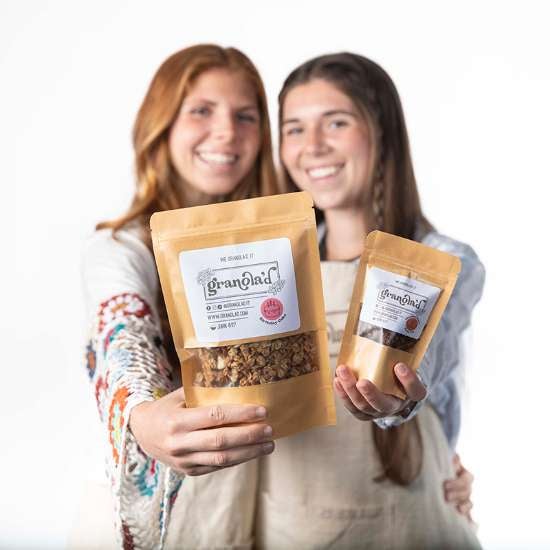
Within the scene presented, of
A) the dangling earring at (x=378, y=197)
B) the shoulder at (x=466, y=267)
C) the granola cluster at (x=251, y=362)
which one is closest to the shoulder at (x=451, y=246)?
the shoulder at (x=466, y=267)

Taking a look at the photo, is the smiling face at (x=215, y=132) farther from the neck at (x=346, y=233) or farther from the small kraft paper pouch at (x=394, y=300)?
the small kraft paper pouch at (x=394, y=300)

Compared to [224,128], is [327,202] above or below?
below

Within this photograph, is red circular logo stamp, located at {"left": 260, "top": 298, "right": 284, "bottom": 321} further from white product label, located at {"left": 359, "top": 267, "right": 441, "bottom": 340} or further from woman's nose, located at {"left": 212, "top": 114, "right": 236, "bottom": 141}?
woman's nose, located at {"left": 212, "top": 114, "right": 236, "bottom": 141}

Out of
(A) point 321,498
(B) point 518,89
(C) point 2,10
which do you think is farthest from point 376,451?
(C) point 2,10

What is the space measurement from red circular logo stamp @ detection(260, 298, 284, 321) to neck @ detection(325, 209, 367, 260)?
21.6 inches

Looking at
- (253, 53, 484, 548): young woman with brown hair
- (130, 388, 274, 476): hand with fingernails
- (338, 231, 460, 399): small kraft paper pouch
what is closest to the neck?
(253, 53, 484, 548): young woman with brown hair

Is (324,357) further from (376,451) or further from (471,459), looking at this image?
(471,459)

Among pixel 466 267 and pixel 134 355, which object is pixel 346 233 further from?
pixel 134 355

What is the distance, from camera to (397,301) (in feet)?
2.74

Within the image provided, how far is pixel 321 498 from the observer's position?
1197 millimetres

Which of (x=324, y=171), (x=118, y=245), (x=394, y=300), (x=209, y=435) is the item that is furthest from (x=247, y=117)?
(x=209, y=435)

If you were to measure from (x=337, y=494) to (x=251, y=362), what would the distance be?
1.65 ft

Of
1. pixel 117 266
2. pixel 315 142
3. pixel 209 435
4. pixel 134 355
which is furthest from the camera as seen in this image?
pixel 315 142

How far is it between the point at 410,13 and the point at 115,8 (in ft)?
2.22
